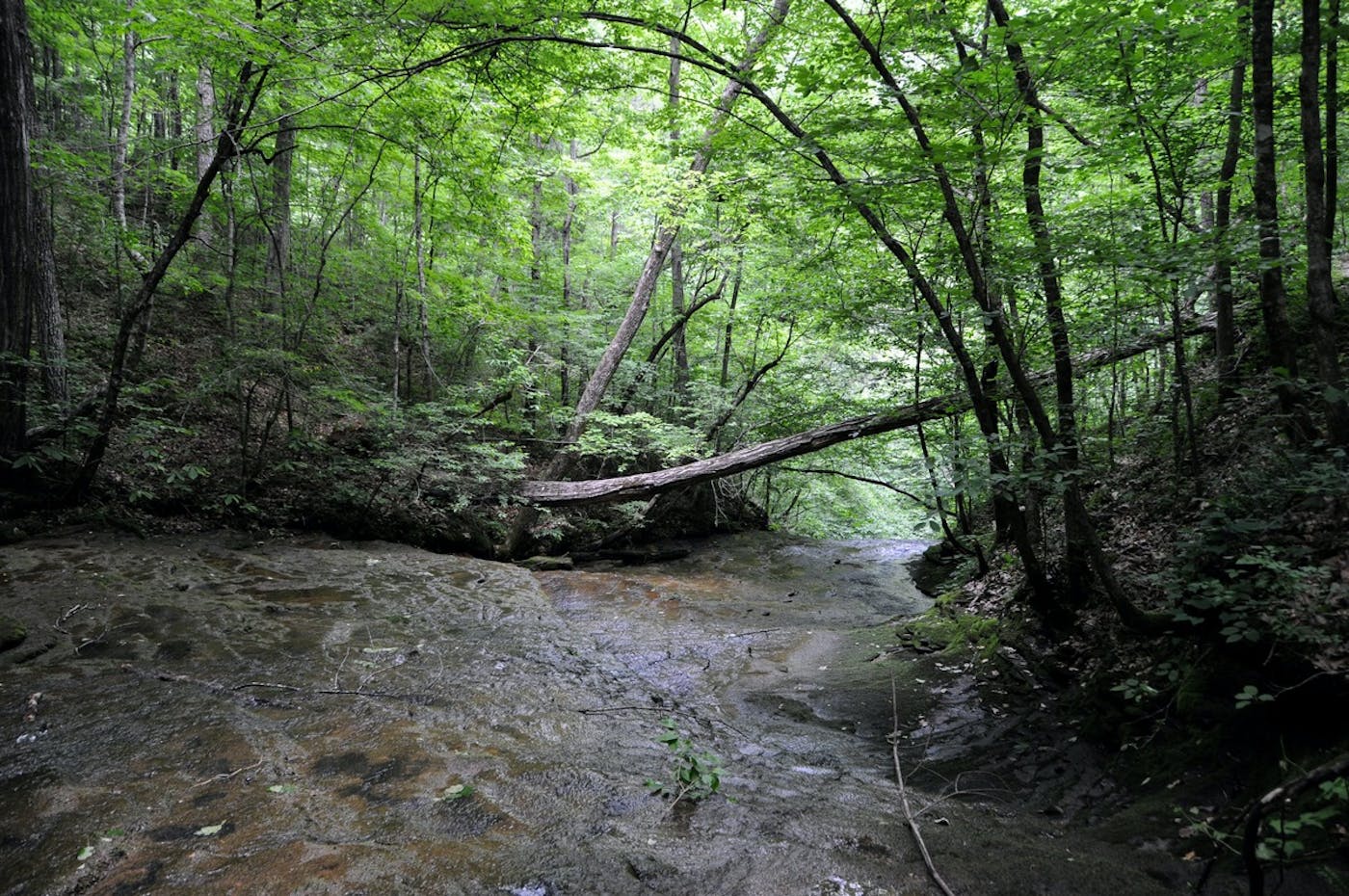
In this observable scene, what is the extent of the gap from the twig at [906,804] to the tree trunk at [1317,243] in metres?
3.11

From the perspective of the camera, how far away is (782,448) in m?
9.30

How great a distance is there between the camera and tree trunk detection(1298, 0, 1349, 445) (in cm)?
336

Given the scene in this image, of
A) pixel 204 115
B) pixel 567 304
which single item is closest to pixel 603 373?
pixel 567 304

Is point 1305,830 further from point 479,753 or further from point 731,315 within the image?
point 731,315

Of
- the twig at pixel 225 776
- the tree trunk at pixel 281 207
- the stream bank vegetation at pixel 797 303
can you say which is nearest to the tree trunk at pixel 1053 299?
the stream bank vegetation at pixel 797 303

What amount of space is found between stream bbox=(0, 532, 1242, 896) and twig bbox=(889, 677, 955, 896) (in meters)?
0.05

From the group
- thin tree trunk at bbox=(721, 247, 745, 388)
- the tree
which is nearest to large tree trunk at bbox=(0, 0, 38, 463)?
the tree

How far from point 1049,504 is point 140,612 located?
832 cm

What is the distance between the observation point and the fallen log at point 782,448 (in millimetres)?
6094

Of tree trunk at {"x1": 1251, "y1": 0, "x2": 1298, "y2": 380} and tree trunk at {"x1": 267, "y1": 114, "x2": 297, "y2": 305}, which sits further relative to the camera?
tree trunk at {"x1": 267, "y1": 114, "x2": 297, "y2": 305}

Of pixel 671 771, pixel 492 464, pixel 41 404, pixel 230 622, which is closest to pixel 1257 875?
pixel 671 771

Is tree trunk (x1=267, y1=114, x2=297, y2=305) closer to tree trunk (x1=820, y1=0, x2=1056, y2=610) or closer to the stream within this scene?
the stream

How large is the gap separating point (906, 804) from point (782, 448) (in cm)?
626

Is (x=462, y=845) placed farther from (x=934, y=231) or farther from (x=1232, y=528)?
(x=934, y=231)
